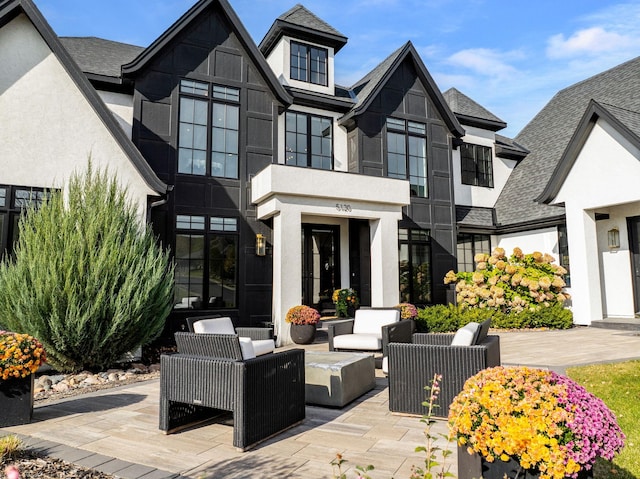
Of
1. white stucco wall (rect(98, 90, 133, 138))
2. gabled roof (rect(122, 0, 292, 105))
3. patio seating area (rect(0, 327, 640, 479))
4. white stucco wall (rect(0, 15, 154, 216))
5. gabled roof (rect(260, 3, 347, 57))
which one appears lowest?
patio seating area (rect(0, 327, 640, 479))

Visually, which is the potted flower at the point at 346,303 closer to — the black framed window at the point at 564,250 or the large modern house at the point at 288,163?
the large modern house at the point at 288,163

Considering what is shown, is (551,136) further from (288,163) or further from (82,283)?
(82,283)

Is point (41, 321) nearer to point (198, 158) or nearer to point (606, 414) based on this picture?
point (198, 158)

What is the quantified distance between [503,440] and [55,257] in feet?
22.5

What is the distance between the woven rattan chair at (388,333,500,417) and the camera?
444 cm

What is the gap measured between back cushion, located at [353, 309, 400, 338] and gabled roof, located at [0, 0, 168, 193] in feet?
16.2

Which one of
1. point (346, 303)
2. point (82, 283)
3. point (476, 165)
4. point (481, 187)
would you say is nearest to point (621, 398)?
point (82, 283)

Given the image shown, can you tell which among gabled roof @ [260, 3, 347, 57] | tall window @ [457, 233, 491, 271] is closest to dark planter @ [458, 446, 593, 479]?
gabled roof @ [260, 3, 347, 57]

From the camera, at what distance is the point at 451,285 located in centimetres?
1373

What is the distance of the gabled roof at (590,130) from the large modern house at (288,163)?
45 millimetres

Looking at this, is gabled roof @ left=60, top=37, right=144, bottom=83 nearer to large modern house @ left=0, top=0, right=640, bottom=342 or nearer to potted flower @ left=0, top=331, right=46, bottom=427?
large modern house @ left=0, top=0, right=640, bottom=342

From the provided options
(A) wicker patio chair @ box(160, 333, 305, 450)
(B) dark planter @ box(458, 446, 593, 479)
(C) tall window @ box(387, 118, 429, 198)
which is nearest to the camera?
(B) dark planter @ box(458, 446, 593, 479)

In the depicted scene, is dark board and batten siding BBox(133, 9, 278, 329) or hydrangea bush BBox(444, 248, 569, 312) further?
hydrangea bush BBox(444, 248, 569, 312)

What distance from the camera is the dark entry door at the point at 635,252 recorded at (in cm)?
1196
